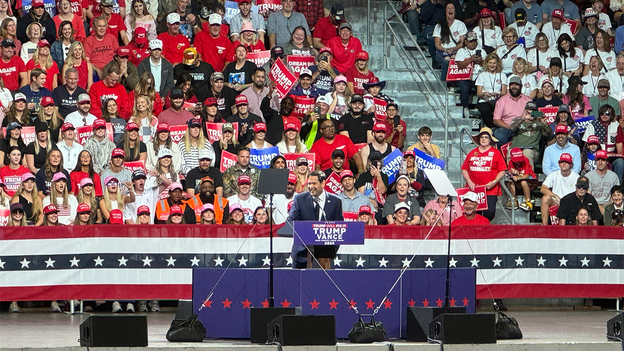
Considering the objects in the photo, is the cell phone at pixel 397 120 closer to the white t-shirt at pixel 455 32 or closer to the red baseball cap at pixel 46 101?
the white t-shirt at pixel 455 32

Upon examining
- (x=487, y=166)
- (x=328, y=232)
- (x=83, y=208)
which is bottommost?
(x=328, y=232)

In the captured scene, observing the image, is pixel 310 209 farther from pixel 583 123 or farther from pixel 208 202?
pixel 583 123

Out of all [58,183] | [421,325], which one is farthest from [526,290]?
[58,183]

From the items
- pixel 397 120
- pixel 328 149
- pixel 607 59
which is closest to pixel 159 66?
pixel 328 149

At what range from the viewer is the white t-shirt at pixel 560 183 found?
65.1 feet

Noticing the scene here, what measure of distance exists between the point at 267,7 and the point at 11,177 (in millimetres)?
7275

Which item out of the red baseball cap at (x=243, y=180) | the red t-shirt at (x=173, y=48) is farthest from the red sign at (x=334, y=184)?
the red t-shirt at (x=173, y=48)

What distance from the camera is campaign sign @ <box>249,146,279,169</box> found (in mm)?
19281

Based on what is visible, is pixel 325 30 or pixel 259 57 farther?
pixel 325 30

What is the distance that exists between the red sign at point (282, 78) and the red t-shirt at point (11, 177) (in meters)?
5.33

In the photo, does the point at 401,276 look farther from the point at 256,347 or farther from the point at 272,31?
the point at 272,31

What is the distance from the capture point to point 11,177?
18.1m

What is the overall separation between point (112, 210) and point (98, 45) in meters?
4.80

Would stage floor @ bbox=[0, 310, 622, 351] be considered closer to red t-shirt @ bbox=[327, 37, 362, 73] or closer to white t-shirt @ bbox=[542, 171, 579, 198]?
white t-shirt @ bbox=[542, 171, 579, 198]
